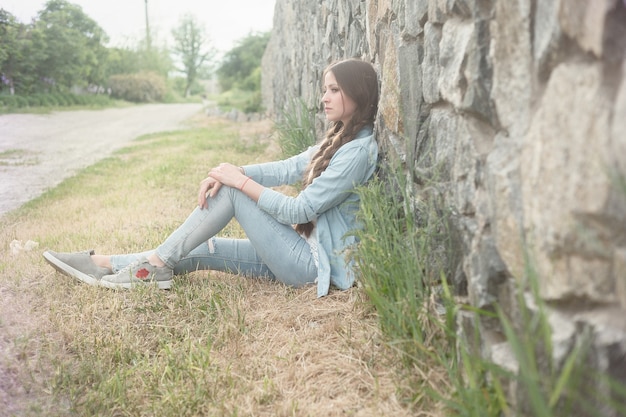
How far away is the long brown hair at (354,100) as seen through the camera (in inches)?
110

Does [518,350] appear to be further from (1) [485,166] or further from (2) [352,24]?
(2) [352,24]

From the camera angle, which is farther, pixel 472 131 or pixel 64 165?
pixel 64 165

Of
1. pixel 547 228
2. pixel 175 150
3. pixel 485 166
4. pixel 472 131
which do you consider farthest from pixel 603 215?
pixel 175 150

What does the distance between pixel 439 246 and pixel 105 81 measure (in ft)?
97.6

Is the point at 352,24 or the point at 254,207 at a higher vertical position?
the point at 352,24

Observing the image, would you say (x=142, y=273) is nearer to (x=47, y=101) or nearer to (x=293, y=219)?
(x=293, y=219)

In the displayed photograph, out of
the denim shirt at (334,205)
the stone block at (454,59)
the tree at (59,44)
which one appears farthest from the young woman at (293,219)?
the tree at (59,44)

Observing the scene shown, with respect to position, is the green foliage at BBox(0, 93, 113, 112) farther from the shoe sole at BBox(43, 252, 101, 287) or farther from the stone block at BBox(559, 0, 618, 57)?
the stone block at BBox(559, 0, 618, 57)

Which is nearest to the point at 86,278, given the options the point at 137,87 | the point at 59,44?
the point at 59,44

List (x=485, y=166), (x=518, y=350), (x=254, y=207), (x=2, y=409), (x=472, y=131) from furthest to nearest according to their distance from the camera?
(x=254, y=207), (x=2, y=409), (x=472, y=131), (x=485, y=166), (x=518, y=350)

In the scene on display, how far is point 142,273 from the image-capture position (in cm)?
292

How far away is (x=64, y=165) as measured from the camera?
26.1 ft

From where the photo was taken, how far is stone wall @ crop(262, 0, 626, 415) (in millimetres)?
1110

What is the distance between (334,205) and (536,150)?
1502mm
